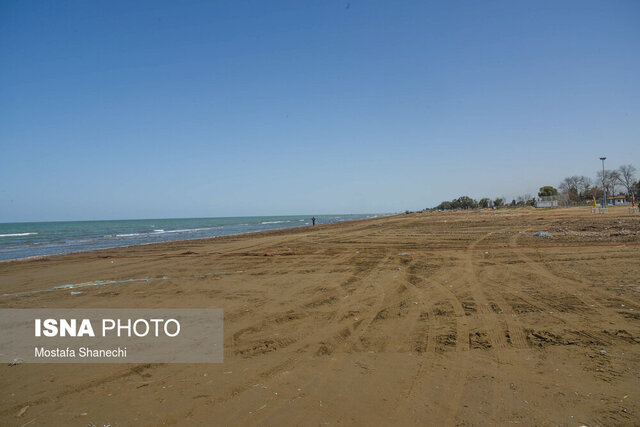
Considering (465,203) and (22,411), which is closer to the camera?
(22,411)

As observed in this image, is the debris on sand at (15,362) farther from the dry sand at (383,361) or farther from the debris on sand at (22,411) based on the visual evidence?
the debris on sand at (22,411)

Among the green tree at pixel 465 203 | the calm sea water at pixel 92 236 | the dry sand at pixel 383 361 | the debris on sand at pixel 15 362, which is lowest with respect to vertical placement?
the calm sea water at pixel 92 236

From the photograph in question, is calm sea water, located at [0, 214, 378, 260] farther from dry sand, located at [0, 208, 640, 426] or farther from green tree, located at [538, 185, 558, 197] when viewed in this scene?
green tree, located at [538, 185, 558, 197]

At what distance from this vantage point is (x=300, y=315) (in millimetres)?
5336

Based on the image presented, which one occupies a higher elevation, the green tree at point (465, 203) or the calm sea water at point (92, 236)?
the green tree at point (465, 203)

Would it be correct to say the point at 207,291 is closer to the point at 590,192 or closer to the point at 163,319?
the point at 163,319

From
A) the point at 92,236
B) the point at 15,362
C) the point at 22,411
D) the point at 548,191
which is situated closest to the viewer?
the point at 22,411

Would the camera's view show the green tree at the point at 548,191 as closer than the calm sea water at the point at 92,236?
No

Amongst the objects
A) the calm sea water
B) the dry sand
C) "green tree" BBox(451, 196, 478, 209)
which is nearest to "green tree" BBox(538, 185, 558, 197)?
"green tree" BBox(451, 196, 478, 209)

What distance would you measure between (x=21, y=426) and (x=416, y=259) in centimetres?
929

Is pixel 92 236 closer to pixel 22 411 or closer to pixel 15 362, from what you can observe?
pixel 15 362

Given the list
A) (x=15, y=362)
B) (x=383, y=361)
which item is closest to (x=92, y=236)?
(x=15, y=362)

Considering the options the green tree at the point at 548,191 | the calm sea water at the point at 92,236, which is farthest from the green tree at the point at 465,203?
the calm sea water at the point at 92,236

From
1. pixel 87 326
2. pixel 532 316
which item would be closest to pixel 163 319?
pixel 87 326
